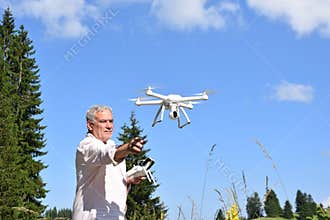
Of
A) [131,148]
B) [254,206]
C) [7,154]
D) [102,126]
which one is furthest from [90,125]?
[7,154]

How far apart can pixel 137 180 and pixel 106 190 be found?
0.25m

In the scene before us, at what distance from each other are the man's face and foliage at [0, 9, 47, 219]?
20250 millimetres

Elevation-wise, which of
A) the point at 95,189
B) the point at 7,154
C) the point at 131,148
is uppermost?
the point at 7,154

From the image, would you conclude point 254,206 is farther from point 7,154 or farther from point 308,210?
point 7,154

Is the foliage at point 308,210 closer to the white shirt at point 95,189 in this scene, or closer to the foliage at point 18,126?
the white shirt at point 95,189

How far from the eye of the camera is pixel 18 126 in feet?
103

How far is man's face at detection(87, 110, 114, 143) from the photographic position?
11.1ft

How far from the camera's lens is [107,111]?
11.3 ft

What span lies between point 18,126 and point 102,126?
95.7 feet

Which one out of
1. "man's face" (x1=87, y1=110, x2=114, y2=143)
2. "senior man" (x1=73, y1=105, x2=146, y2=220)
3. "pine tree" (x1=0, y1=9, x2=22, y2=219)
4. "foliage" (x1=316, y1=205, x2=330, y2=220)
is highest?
"pine tree" (x1=0, y1=9, x2=22, y2=219)

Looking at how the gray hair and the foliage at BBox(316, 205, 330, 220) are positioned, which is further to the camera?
the foliage at BBox(316, 205, 330, 220)

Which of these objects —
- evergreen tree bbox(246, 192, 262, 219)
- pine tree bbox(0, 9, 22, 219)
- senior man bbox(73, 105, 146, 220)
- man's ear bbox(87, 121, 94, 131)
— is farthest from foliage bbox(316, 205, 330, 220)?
pine tree bbox(0, 9, 22, 219)

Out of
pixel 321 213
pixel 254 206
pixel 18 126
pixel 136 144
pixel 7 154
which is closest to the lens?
pixel 136 144

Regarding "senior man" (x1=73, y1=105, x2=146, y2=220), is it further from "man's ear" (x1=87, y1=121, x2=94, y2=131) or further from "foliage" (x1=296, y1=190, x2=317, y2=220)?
"foliage" (x1=296, y1=190, x2=317, y2=220)
